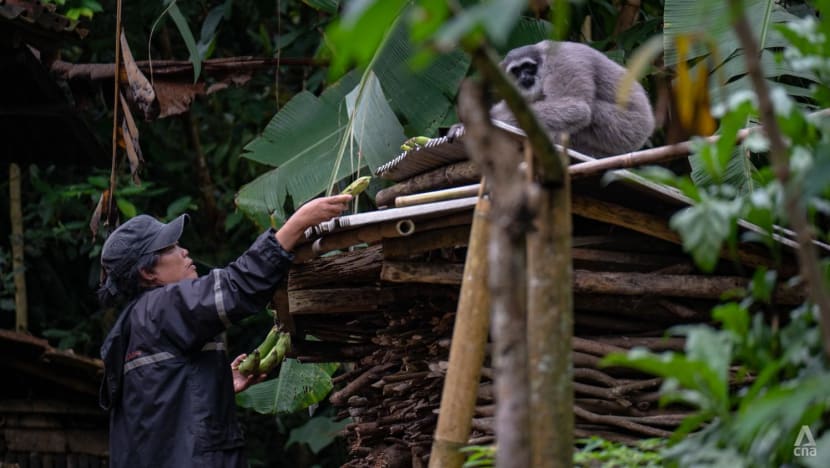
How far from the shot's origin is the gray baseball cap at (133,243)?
5.14 meters

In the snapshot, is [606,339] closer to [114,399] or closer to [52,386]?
[114,399]

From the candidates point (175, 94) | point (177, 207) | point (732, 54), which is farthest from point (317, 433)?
point (732, 54)

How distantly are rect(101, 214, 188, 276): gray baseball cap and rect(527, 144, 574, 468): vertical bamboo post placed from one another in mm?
2984

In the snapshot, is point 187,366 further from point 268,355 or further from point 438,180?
point 438,180

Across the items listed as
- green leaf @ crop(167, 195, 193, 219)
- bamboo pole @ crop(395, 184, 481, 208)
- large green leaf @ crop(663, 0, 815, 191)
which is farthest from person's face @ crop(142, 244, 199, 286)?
green leaf @ crop(167, 195, 193, 219)

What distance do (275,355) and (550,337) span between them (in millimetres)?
3564

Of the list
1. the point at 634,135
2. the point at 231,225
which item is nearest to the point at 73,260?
the point at 231,225

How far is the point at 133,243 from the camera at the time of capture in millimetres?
5164

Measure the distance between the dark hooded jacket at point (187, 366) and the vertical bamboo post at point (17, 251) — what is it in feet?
15.2

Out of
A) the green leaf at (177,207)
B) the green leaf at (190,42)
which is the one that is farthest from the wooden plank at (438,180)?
the green leaf at (177,207)

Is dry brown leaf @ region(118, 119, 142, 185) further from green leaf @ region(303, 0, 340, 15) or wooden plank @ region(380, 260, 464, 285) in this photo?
wooden plank @ region(380, 260, 464, 285)

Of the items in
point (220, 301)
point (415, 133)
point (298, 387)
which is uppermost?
point (415, 133)

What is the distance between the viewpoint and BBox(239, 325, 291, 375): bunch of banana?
229 inches

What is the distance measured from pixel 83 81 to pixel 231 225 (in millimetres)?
2516
